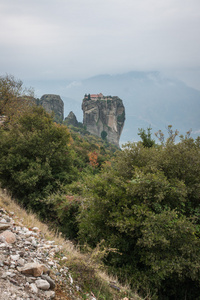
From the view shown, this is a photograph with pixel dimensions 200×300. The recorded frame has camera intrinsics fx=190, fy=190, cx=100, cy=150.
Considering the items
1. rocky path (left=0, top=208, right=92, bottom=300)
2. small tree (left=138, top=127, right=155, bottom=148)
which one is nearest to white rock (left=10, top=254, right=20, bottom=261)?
rocky path (left=0, top=208, right=92, bottom=300)

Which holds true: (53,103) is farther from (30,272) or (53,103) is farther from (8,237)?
(30,272)

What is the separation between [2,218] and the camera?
5891 millimetres

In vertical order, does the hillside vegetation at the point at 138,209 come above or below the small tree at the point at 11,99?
below

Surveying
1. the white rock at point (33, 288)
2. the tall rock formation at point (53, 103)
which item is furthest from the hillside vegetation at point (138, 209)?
the tall rock formation at point (53, 103)

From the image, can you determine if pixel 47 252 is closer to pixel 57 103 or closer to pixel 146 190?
pixel 146 190

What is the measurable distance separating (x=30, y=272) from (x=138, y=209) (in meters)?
4.72

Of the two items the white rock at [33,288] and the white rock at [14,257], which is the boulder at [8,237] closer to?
the white rock at [14,257]

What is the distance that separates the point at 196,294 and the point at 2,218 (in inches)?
328

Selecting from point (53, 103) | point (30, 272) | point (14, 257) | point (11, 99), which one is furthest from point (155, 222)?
point (53, 103)

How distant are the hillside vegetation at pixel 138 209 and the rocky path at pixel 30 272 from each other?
1.29 meters

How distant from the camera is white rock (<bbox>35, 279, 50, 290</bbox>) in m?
3.63

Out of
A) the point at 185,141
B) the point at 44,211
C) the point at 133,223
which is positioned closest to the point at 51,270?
the point at 133,223

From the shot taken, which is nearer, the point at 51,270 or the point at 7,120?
the point at 51,270

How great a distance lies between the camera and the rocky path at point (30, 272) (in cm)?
338
